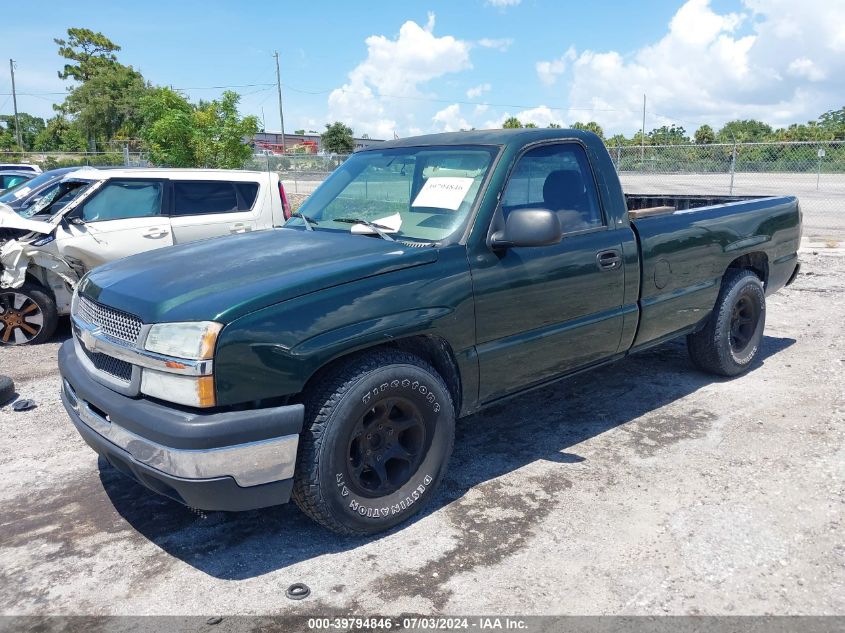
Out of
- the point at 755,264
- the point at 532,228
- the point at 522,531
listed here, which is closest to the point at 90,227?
the point at 532,228

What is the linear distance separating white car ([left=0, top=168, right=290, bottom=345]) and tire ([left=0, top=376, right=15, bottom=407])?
1759mm

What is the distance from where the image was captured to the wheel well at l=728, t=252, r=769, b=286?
18.0ft

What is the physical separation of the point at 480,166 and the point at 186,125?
17.4 m

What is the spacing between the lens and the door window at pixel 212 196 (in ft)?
25.3

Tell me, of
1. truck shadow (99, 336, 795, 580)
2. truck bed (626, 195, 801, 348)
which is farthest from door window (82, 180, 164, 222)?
truck bed (626, 195, 801, 348)

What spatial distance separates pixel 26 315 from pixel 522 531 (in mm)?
5947

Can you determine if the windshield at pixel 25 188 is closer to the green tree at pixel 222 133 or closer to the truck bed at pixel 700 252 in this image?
the truck bed at pixel 700 252

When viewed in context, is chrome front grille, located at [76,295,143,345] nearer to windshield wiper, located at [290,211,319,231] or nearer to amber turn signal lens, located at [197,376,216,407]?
amber turn signal lens, located at [197,376,216,407]

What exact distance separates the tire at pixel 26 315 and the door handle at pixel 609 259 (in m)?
5.69

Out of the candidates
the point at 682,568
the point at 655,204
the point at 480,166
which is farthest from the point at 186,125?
the point at 682,568

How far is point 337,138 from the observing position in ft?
217

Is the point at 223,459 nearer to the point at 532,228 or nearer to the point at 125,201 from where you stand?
the point at 532,228

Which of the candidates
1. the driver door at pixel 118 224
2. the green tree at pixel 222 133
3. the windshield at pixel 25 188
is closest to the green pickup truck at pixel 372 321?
the driver door at pixel 118 224

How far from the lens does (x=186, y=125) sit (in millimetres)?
19297
